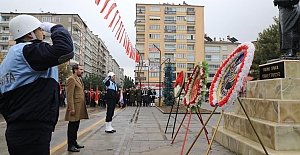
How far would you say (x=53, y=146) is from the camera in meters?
6.43

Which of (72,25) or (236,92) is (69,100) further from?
(72,25)

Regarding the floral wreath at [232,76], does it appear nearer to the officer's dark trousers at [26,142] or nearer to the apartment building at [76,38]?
the officer's dark trousers at [26,142]

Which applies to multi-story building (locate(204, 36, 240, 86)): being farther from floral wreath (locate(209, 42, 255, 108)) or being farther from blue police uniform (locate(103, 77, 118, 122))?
floral wreath (locate(209, 42, 255, 108))

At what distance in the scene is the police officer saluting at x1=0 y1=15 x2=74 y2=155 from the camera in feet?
7.31

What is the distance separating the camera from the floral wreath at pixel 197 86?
5.81 metres

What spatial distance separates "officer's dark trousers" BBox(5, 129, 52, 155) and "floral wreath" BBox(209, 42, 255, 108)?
2.70m

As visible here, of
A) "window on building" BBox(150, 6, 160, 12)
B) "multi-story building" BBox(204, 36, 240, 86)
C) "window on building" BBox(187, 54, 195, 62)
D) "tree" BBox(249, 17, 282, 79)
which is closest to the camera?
"tree" BBox(249, 17, 282, 79)

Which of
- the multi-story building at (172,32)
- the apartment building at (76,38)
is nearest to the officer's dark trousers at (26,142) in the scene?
the apartment building at (76,38)

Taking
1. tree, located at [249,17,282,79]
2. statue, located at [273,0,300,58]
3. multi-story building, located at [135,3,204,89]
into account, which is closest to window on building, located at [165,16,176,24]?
multi-story building, located at [135,3,204,89]

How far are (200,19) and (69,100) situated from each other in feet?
213

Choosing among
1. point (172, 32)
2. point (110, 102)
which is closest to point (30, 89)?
point (110, 102)

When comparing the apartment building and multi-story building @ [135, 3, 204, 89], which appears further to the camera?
multi-story building @ [135, 3, 204, 89]

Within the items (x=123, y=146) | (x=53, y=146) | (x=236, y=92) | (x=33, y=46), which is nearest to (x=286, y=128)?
(x=236, y=92)

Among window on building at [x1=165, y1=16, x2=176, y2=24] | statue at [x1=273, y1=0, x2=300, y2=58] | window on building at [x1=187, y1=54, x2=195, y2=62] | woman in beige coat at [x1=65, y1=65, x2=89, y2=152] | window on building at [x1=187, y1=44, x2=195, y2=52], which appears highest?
window on building at [x1=165, y1=16, x2=176, y2=24]
